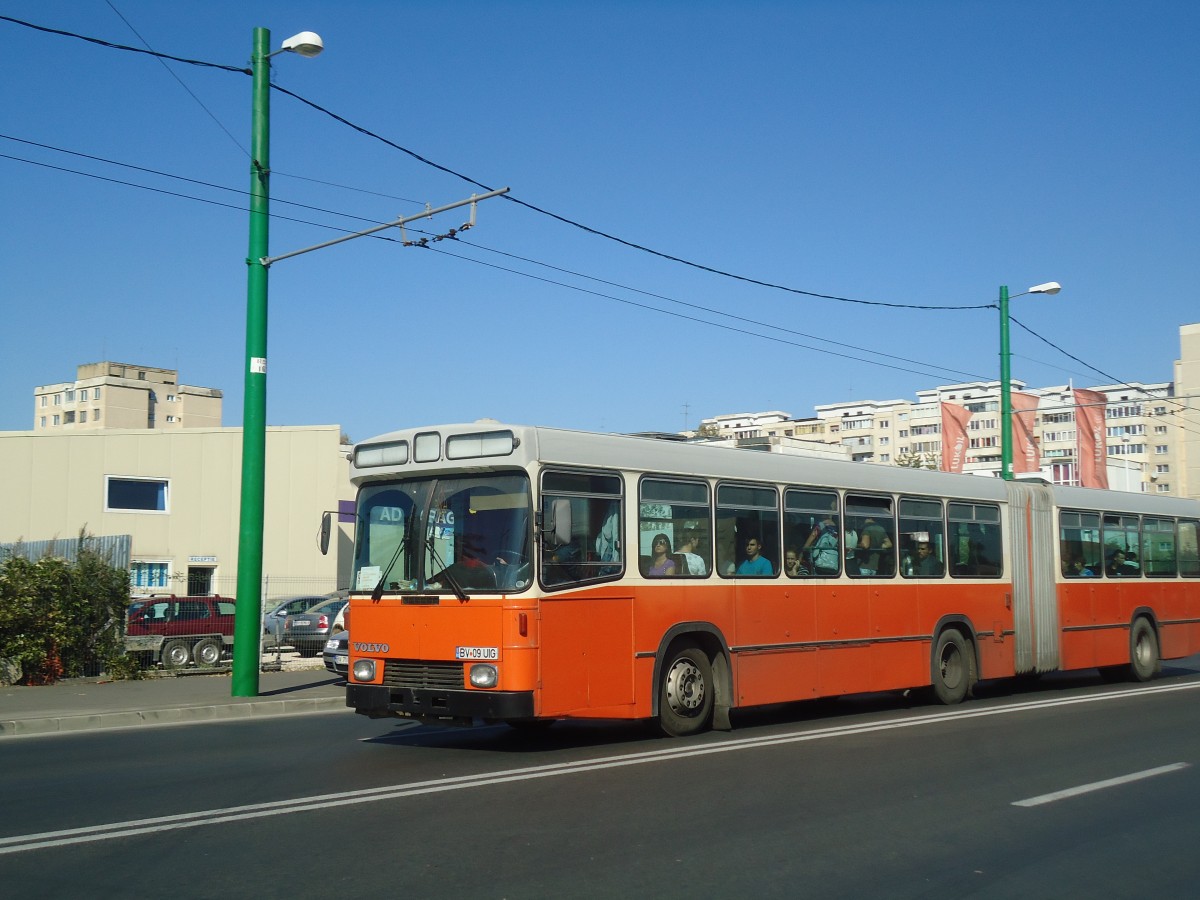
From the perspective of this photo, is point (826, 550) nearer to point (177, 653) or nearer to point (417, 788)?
point (417, 788)

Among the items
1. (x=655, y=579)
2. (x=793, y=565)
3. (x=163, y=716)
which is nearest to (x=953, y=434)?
(x=793, y=565)

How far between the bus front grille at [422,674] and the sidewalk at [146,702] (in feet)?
16.6

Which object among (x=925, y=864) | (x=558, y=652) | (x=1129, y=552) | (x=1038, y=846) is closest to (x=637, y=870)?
(x=925, y=864)

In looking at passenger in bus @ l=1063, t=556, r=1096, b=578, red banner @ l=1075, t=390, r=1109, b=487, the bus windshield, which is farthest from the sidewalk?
red banner @ l=1075, t=390, r=1109, b=487

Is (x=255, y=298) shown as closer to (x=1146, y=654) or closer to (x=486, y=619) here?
(x=486, y=619)

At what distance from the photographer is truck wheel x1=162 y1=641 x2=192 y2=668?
2195 cm

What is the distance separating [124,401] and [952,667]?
99765mm

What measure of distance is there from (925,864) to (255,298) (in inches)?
487

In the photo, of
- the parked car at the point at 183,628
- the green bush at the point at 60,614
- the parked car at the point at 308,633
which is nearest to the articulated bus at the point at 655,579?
the green bush at the point at 60,614

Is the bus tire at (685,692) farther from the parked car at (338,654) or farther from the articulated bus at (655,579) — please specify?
the parked car at (338,654)

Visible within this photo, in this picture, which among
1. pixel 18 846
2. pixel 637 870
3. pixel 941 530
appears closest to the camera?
pixel 637 870

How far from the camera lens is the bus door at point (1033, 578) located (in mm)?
17031

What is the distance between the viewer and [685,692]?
39.5 ft

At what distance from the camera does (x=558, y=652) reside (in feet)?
35.0
